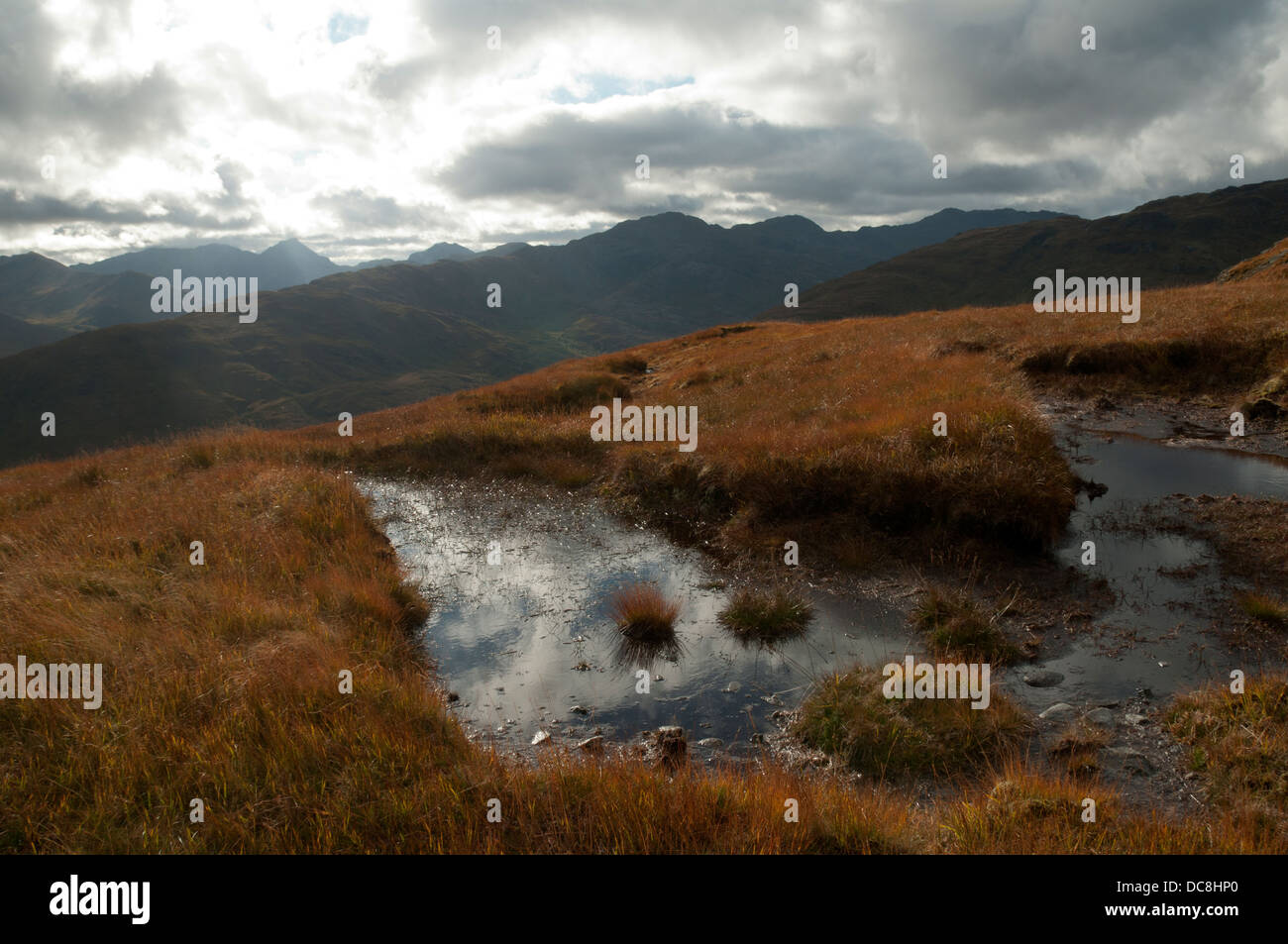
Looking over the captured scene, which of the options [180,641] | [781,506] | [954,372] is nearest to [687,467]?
[781,506]

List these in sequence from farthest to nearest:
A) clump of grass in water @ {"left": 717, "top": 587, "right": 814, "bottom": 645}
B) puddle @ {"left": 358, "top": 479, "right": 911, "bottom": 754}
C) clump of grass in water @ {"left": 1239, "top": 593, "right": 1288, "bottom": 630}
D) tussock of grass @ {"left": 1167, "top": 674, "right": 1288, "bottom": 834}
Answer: clump of grass in water @ {"left": 717, "top": 587, "right": 814, "bottom": 645} < clump of grass in water @ {"left": 1239, "top": 593, "right": 1288, "bottom": 630} < puddle @ {"left": 358, "top": 479, "right": 911, "bottom": 754} < tussock of grass @ {"left": 1167, "top": 674, "right": 1288, "bottom": 834}

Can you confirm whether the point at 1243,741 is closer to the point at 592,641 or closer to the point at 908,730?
the point at 908,730

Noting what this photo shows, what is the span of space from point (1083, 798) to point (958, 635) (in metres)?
3.76

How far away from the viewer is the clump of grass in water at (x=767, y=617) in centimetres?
973

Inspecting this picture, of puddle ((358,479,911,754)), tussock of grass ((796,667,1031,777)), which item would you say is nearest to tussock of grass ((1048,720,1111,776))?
tussock of grass ((796,667,1031,777))

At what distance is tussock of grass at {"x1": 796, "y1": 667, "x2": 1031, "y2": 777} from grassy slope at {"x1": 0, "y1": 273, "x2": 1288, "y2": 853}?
1.71 feet

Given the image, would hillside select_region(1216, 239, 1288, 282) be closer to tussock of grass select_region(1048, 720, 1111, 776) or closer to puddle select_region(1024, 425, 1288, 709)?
puddle select_region(1024, 425, 1288, 709)

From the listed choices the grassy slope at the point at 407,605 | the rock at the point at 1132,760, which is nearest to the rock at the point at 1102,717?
the rock at the point at 1132,760

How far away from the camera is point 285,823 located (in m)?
5.12

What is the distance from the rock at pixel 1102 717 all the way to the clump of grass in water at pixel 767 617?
11.9 feet

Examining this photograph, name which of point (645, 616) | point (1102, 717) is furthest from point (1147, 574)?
point (645, 616)

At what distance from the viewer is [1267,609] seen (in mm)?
8297

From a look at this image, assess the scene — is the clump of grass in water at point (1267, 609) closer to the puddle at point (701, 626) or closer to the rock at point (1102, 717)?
the puddle at point (701, 626)

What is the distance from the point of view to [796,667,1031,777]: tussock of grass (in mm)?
6645
